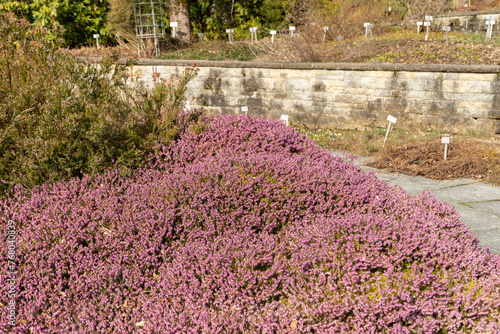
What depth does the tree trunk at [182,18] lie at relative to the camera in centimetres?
1292

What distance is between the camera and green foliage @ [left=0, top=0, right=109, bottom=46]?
1377 cm

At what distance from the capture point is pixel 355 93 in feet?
28.3

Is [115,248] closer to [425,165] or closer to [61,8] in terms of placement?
[425,165]

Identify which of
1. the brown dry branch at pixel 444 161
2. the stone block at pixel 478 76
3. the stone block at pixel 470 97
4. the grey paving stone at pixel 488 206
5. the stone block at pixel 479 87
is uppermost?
the stone block at pixel 478 76

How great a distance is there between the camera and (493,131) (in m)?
7.62

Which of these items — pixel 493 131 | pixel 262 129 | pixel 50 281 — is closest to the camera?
pixel 50 281

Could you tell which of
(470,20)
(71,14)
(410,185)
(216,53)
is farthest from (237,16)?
(410,185)

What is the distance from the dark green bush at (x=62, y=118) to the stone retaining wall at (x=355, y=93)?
492 cm

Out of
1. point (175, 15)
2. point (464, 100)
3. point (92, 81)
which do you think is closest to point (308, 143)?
point (92, 81)

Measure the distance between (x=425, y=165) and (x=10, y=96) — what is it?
15.6 ft

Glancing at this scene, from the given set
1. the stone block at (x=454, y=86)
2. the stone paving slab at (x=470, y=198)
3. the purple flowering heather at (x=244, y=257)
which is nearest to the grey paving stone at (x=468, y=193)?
the stone paving slab at (x=470, y=198)

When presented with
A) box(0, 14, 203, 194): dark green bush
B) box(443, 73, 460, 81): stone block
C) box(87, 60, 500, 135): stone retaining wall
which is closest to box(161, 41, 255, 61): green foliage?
box(87, 60, 500, 135): stone retaining wall

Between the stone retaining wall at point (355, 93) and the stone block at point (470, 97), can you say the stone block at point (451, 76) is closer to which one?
the stone retaining wall at point (355, 93)

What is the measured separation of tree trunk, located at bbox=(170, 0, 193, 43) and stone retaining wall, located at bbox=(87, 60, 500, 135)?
302cm
